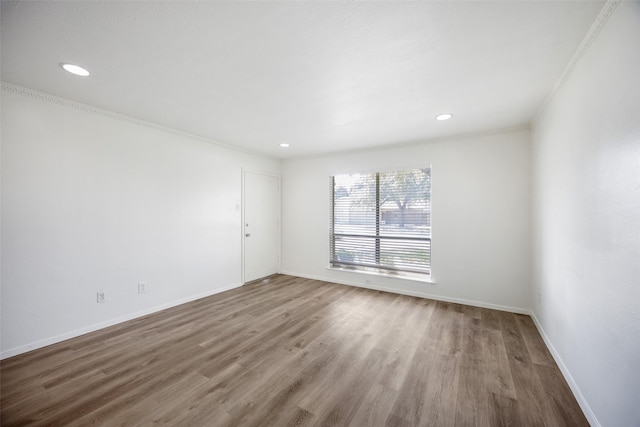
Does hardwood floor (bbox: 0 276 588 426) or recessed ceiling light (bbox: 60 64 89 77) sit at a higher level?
recessed ceiling light (bbox: 60 64 89 77)

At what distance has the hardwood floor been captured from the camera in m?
1.66

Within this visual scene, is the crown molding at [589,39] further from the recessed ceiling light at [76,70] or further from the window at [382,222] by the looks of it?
the recessed ceiling light at [76,70]

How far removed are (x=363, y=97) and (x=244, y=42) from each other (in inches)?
49.3

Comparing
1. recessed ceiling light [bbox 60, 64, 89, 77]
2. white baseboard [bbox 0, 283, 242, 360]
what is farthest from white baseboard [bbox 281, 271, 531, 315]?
recessed ceiling light [bbox 60, 64, 89, 77]

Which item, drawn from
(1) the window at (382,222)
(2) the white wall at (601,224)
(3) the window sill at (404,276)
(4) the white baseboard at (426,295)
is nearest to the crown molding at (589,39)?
(2) the white wall at (601,224)

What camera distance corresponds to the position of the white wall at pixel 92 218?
2.34 meters

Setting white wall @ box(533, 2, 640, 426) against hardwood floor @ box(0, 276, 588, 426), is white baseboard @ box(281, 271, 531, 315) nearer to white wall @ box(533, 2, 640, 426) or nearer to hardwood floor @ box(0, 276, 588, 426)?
hardwood floor @ box(0, 276, 588, 426)

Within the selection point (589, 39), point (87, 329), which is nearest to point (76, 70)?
point (87, 329)

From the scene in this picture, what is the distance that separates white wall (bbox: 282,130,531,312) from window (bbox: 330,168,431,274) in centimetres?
18

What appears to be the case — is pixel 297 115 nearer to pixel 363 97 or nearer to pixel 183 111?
pixel 363 97

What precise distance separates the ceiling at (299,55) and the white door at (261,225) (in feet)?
6.60

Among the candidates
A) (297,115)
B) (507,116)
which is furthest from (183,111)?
(507,116)

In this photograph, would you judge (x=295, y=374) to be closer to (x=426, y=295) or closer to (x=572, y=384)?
(x=572, y=384)

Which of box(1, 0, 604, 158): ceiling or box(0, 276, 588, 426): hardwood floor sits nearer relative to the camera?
box(1, 0, 604, 158): ceiling
